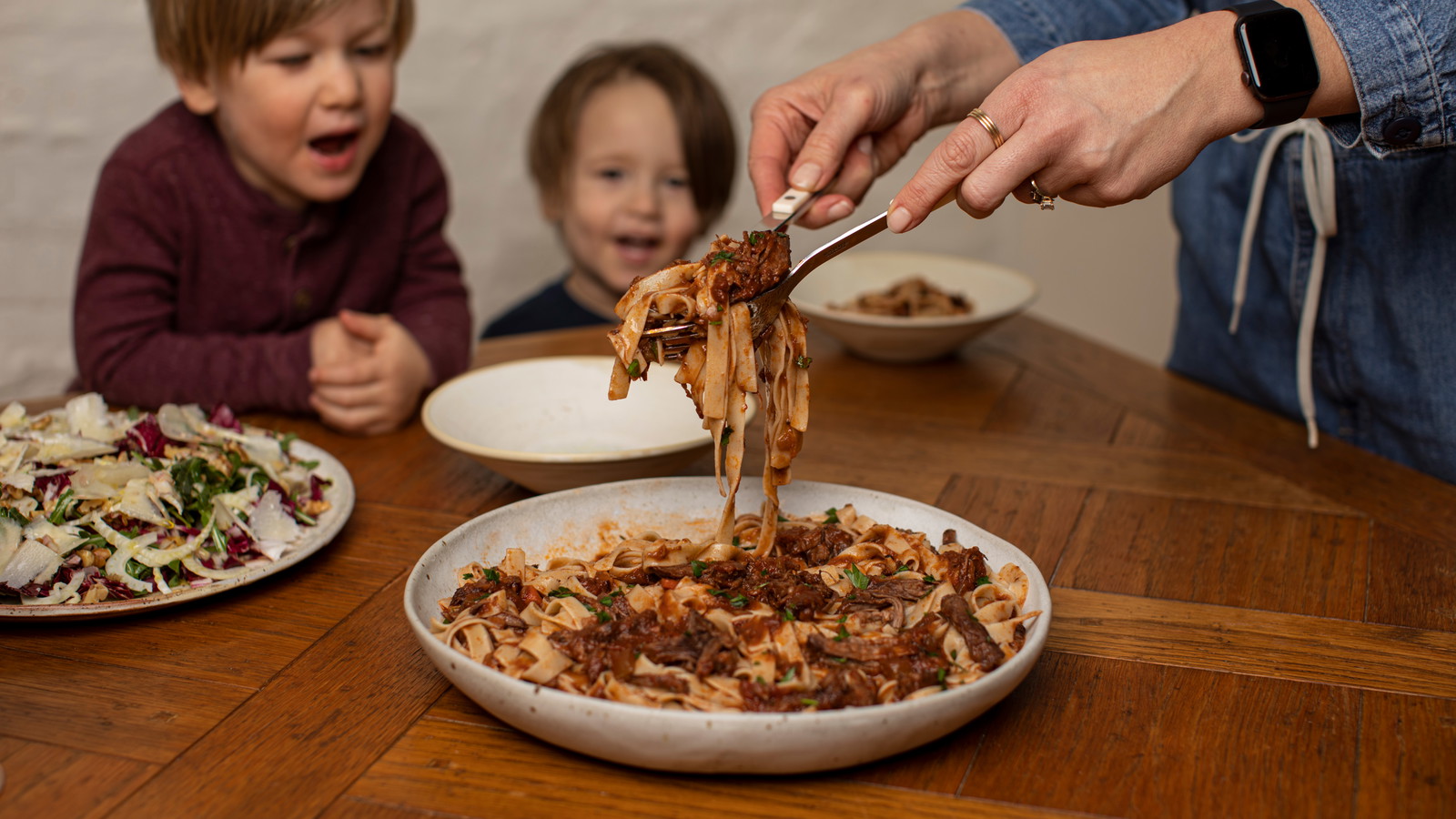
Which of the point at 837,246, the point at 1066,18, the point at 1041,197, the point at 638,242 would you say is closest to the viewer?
the point at 837,246

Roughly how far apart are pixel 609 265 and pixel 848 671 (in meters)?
2.86

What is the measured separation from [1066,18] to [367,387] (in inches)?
65.2

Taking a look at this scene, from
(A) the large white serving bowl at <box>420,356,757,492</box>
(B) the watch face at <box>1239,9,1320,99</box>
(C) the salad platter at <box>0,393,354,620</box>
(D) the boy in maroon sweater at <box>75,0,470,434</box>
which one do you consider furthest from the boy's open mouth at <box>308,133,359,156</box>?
(B) the watch face at <box>1239,9,1320,99</box>

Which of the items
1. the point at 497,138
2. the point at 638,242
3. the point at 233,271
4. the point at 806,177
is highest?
the point at 806,177

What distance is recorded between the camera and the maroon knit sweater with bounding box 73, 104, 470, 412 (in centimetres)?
248

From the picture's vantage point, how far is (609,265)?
155 inches

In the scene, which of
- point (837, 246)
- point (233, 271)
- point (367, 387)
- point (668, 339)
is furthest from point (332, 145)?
point (837, 246)

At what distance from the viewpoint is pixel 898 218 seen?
5.26ft

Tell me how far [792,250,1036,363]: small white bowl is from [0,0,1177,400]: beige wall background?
6.37 ft

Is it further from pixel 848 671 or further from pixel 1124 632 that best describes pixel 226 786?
pixel 1124 632

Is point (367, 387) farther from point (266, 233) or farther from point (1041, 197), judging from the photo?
point (1041, 197)

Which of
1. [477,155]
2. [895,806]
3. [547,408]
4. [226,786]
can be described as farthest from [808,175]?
[477,155]

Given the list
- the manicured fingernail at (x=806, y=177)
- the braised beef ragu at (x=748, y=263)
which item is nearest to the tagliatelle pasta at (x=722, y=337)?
the braised beef ragu at (x=748, y=263)

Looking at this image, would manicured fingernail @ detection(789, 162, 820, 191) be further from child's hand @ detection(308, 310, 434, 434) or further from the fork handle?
child's hand @ detection(308, 310, 434, 434)
